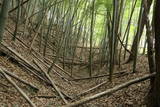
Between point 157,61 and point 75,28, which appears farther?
point 75,28

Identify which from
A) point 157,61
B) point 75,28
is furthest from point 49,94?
point 75,28

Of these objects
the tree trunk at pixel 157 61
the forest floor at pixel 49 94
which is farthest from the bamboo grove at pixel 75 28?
the tree trunk at pixel 157 61

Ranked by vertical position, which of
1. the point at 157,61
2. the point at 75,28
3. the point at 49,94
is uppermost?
the point at 75,28

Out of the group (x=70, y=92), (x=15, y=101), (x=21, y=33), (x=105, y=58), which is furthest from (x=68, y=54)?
(x=15, y=101)

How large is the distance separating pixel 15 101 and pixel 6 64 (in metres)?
1.98

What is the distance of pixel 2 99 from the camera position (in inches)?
213

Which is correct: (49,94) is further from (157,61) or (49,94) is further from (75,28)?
(75,28)

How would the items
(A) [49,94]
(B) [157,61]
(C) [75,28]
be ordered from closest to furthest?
1. (B) [157,61]
2. (A) [49,94]
3. (C) [75,28]

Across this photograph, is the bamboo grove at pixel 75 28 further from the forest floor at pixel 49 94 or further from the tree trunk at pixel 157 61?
the tree trunk at pixel 157 61

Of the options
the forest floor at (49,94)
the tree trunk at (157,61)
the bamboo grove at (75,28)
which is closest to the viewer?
the tree trunk at (157,61)

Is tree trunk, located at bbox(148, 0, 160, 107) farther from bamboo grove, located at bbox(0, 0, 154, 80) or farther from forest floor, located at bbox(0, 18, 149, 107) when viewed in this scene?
bamboo grove, located at bbox(0, 0, 154, 80)

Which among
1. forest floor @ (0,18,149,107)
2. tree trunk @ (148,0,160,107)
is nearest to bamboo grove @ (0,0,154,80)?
forest floor @ (0,18,149,107)

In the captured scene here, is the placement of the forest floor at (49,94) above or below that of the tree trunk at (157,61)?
below

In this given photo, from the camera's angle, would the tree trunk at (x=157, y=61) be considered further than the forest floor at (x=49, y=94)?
No
